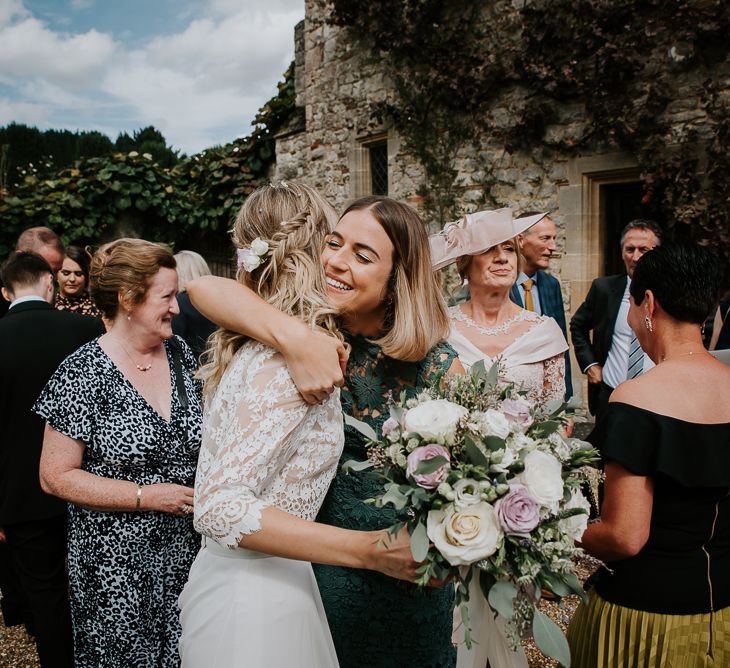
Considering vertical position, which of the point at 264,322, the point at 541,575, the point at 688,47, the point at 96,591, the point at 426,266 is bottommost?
the point at 96,591

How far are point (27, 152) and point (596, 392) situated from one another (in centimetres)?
2140

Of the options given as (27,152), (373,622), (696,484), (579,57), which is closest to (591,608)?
(696,484)

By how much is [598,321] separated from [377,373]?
3.69 metres

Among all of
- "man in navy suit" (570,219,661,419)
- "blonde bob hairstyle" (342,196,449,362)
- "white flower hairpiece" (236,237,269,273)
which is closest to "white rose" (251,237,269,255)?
"white flower hairpiece" (236,237,269,273)

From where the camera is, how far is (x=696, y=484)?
1.85m

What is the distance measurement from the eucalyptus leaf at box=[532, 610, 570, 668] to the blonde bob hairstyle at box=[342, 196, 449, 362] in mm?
854

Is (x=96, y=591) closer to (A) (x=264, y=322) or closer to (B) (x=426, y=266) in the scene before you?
(A) (x=264, y=322)

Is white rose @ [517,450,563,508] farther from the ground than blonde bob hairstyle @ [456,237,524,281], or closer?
closer

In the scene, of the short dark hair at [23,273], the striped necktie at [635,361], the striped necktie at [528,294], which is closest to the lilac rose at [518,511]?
the short dark hair at [23,273]

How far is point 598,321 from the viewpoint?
5.16m

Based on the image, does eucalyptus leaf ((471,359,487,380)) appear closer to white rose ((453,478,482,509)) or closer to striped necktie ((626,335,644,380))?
white rose ((453,478,482,509))

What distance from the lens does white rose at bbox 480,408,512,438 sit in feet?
4.58

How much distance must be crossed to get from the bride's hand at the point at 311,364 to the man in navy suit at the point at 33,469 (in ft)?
7.82

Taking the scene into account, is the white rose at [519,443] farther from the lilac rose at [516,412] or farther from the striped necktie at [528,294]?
the striped necktie at [528,294]
